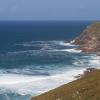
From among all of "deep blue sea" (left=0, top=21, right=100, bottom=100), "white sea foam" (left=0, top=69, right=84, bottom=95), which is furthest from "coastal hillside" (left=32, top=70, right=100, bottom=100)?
"white sea foam" (left=0, top=69, right=84, bottom=95)

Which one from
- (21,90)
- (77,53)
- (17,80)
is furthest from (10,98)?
(77,53)

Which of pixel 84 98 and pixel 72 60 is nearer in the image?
pixel 84 98

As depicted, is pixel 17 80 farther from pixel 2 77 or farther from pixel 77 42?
pixel 77 42

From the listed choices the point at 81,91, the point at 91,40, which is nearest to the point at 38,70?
the point at 91,40

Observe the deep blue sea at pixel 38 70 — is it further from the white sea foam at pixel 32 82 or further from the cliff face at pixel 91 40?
the cliff face at pixel 91 40

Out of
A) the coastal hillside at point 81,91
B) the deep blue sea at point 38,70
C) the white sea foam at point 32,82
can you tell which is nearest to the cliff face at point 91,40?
the deep blue sea at point 38,70

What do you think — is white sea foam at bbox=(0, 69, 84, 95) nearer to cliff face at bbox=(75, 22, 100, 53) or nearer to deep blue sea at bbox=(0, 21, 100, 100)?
deep blue sea at bbox=(0, 21, 100, 100)
